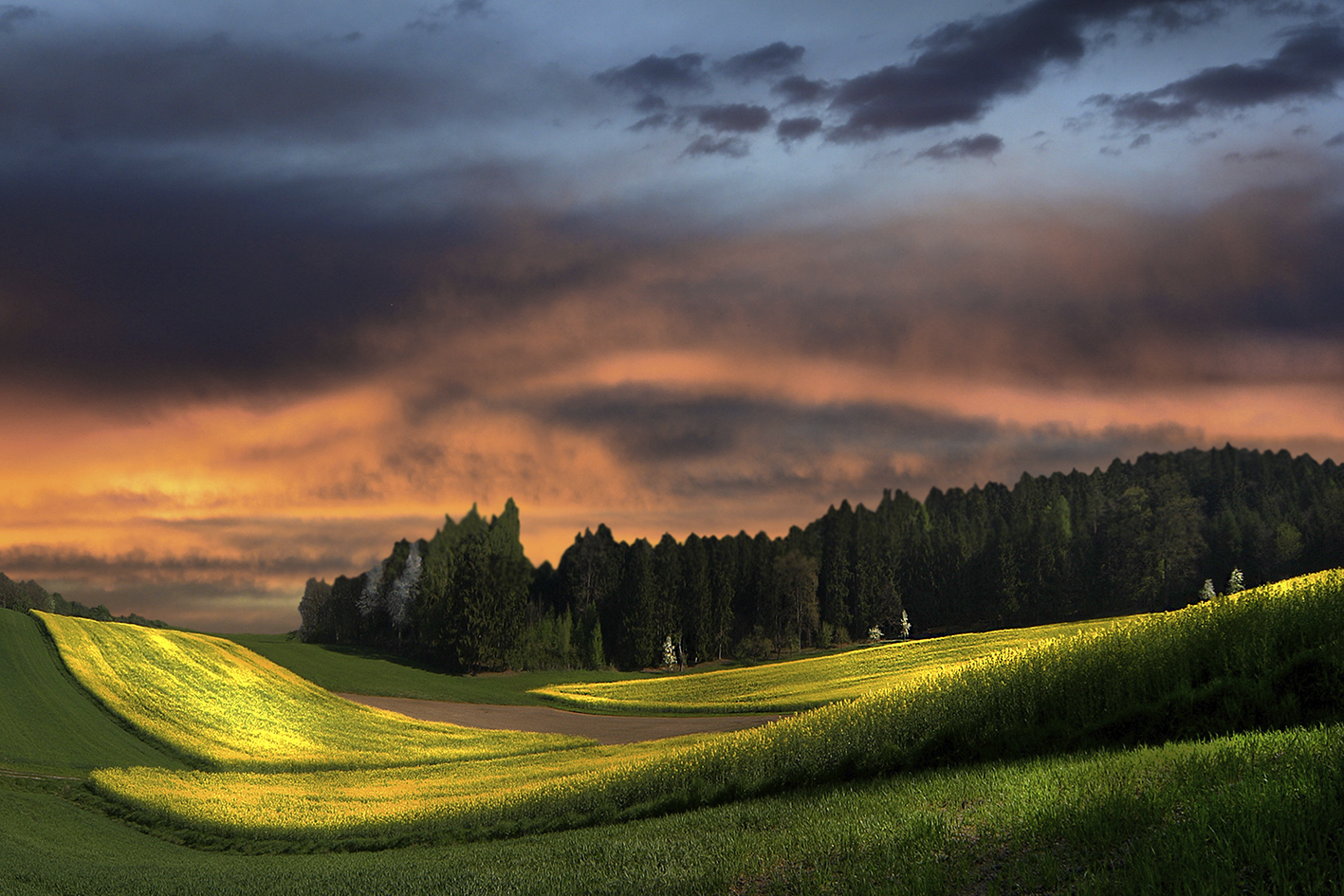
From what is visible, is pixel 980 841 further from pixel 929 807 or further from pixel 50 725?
pixel 50 725

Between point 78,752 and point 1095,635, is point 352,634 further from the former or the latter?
point 1095,635

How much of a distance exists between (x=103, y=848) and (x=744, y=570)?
127 meters

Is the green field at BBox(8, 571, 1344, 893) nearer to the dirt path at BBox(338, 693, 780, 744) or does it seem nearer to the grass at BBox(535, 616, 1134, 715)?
the dirt path at BBox(338, 693, 780, 744)

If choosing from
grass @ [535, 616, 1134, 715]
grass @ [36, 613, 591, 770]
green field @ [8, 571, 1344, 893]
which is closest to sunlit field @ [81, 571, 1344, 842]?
green field @ [8, 571, 1344, 893]

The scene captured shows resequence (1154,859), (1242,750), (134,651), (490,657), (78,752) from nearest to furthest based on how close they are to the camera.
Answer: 1. (1154,859)
2. (1242,750)
3. (78,752)
4. (134,651)
5. (490,657)

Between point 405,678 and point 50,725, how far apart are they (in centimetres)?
4938

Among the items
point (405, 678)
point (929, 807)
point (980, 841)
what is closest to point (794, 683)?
point (405, 678)

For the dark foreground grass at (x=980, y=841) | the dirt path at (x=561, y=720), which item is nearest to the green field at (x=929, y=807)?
the dark foreground grass at (x=980, y=841)

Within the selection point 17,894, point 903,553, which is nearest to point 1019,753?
point 17,894

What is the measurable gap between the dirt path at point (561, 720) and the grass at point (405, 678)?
3064 millimetres

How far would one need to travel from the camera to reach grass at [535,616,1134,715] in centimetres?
5866

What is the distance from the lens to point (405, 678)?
306 feet

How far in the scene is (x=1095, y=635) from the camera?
20203 mm

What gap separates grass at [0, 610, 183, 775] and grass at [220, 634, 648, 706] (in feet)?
103
